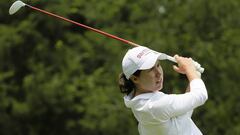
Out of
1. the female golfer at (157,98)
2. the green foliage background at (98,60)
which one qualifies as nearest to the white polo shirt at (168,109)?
the female golfer at (157,98)

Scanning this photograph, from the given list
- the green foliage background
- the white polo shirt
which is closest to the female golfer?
the white polo shirt

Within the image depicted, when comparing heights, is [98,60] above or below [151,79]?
below

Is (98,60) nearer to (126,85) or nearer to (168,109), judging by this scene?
(126,85)

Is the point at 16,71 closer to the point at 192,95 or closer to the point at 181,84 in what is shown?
the point at 181,84

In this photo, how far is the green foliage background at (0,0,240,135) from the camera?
1118cm

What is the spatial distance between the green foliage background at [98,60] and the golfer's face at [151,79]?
264 inches

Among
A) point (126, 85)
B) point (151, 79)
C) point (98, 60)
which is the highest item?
point (151, 79)

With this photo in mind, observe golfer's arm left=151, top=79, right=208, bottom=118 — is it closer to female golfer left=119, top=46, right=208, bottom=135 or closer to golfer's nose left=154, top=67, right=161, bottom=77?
female golfer left=119, top=46, right=208, bottom=135

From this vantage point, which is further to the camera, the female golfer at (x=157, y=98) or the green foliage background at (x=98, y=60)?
the green foliage background at (x=98, y=60)

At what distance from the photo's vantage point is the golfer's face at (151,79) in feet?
13.6

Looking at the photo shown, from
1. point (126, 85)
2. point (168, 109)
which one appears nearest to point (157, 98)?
point (168, 109)

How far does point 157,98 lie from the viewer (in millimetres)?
4137

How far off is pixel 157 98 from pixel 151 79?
0.10 metres

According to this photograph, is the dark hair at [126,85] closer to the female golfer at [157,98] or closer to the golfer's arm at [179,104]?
the female golfer at [157,98]
